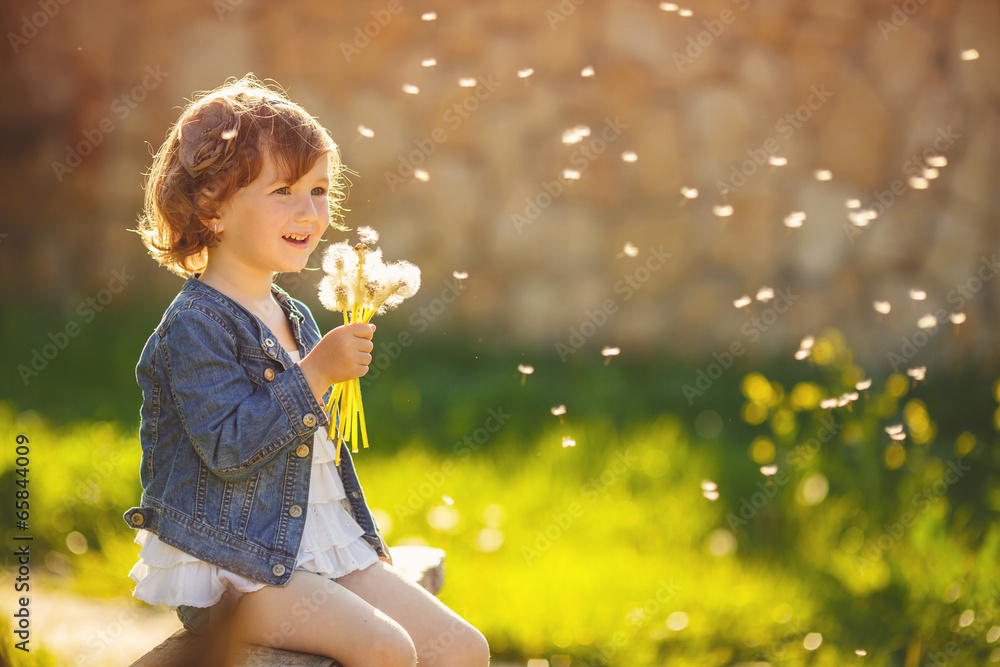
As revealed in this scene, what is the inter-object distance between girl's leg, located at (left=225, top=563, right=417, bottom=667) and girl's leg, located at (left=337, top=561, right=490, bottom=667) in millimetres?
131

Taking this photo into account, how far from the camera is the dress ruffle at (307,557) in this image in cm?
184

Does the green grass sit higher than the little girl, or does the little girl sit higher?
the little girl

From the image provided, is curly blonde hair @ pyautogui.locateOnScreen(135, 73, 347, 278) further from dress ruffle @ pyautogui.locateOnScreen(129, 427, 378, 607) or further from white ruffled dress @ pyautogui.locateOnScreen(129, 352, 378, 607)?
dress ruffle @ pyautogui.locateOnScreen(129, 427, 378, 607)

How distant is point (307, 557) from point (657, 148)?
12.3ft

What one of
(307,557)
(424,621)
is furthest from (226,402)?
(424,621)

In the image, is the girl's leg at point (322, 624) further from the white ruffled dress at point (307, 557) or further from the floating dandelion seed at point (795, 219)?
Result: the floating dandelion seed at point (795, 219)

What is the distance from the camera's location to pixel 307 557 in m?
1.91

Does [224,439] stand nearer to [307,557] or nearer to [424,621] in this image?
[307,557]

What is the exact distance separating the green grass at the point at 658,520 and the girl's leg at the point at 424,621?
0.56 m

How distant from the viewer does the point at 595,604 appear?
9.86 ft

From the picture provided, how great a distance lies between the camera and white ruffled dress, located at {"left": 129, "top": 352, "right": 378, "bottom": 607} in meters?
1.84

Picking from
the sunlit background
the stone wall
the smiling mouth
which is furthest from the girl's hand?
the stone wall

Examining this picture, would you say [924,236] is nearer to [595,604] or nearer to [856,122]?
[856,122]

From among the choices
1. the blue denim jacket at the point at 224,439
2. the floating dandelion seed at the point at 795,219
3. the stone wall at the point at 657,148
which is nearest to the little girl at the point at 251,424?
the blue denim jacket at the point at 224,439
